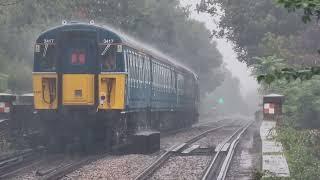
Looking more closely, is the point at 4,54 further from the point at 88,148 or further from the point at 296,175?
the point at 296,175

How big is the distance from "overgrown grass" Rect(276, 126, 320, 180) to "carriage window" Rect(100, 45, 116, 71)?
4.43 m

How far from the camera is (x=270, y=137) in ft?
56.2

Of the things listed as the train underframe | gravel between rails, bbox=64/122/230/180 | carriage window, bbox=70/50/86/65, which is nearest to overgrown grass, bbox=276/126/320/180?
gravel between rails, bbox=64/122/230/180

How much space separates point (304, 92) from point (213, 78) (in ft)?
179

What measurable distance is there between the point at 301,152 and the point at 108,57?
18.9 ft

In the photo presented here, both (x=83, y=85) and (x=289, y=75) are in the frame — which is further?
(x=83, y=85)

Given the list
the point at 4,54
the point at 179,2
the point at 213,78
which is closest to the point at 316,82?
the point at 4,54

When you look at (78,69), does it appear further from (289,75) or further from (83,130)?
(289,75)

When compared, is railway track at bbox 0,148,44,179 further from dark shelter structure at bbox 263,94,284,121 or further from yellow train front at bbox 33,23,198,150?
dark shelter structure at bbox 263,94,284,121

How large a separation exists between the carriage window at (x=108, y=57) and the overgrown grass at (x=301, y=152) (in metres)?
4.43

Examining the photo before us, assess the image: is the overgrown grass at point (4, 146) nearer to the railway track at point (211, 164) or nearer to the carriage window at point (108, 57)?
the carriage window at point (108, 57)

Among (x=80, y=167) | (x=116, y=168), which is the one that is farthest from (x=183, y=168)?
(x=80, y=167)

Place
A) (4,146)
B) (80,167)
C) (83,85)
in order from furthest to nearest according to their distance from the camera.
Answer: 1. (4,146)
2. (83,85)
3. (80,167)

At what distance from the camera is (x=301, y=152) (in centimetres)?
1372
